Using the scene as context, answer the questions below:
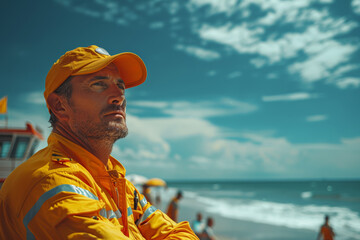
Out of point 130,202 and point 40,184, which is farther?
point 130,202

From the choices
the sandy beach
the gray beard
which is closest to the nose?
the gray beard

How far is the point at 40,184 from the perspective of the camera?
4.13 ft

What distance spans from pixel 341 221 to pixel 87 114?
28.0m

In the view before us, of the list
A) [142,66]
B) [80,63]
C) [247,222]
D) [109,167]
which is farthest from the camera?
[247,222]

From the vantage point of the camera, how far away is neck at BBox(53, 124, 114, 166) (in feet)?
5.72

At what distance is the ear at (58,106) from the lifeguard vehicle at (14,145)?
8.74 metres

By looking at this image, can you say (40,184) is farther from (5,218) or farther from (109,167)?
(109,167)

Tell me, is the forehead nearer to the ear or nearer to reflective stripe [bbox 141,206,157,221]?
the ear

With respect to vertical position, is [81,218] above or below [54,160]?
below

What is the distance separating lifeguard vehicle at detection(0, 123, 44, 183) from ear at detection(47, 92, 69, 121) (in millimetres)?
8740

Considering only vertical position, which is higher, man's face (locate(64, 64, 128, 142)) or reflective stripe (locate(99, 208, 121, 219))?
man's face (locate(64, 64, 128, 142))

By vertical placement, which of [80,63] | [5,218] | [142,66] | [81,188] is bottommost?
[5,218]

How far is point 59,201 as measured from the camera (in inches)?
47.6

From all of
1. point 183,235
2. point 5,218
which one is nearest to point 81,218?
point 5,218
